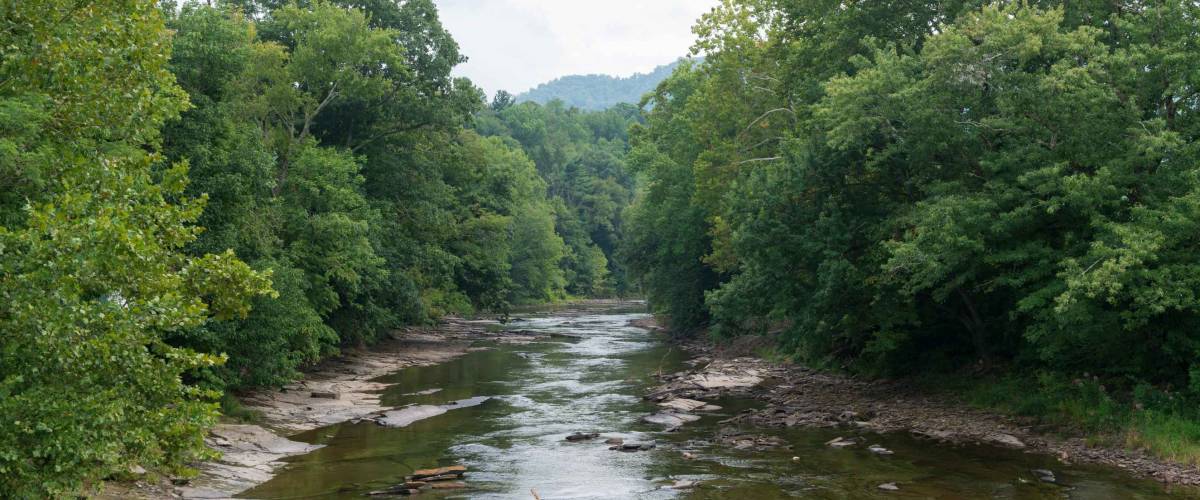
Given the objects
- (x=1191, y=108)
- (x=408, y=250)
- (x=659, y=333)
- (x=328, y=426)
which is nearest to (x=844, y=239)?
(x=1191, y=108)

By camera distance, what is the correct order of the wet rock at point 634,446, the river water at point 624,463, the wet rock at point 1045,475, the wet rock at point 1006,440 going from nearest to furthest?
the river water at point 624,463, the wet rock at point 1045,475, the wet rock at point 1006,440, the wet rock at point 634,446

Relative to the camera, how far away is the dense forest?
409 inches

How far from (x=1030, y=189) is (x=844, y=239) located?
16.7 ft

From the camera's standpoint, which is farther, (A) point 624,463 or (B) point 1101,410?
(B) point 1101,410

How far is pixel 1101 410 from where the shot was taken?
20766 millimetres

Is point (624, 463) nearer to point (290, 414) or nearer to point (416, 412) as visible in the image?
point (416, 412)

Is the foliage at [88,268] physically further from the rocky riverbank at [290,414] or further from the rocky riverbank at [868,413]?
the rocky riverbank at [868,413]

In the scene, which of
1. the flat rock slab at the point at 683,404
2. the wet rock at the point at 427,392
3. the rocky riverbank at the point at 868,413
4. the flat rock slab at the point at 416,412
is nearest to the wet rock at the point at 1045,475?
the rocky riverbank at the point at 868,413

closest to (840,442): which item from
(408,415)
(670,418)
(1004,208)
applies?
(670,418)

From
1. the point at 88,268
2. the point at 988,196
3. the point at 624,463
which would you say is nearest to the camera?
the point at 88,268

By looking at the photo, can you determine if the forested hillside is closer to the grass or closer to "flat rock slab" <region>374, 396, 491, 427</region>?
the grass

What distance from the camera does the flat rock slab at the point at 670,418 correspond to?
24812 mm

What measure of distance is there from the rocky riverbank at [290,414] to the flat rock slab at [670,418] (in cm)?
748

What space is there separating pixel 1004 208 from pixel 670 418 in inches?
392
